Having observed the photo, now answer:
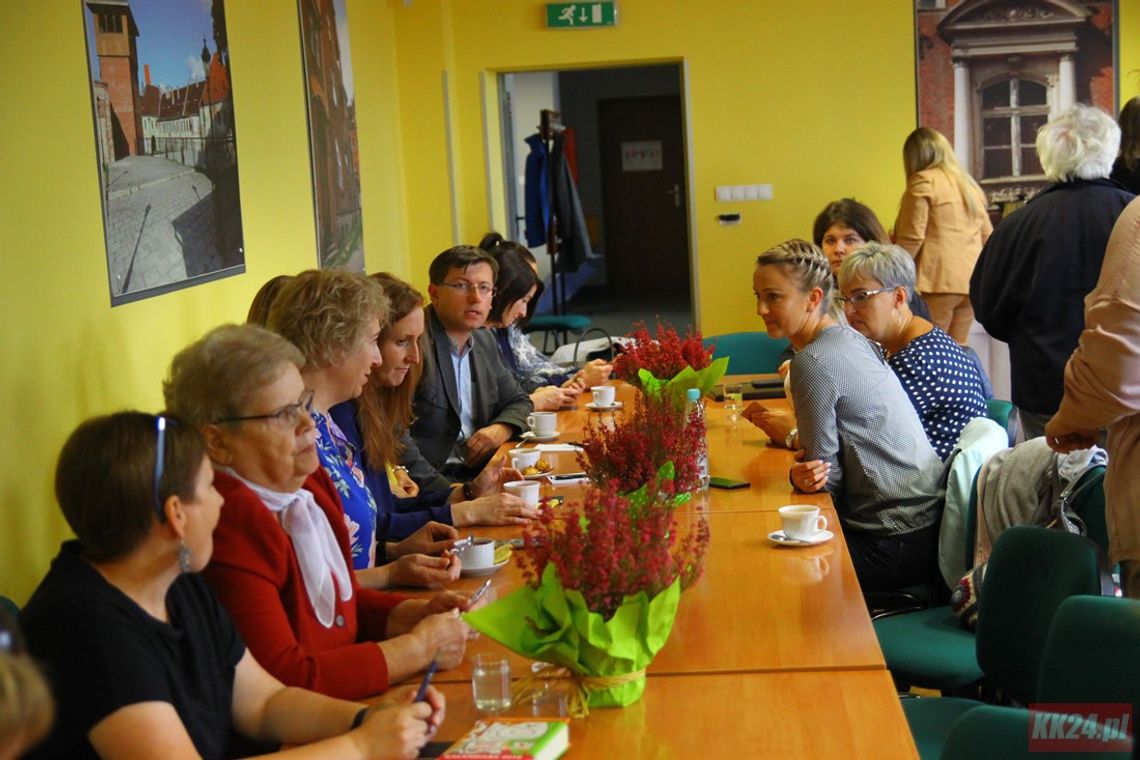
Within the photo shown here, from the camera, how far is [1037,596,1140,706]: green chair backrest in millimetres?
2104

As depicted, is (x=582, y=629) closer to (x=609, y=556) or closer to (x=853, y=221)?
(x=609, y=556)

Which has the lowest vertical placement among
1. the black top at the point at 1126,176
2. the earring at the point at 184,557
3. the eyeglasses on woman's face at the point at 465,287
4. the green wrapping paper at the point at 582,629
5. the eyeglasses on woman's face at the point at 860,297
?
the green wrapping paper at the point at 582,629

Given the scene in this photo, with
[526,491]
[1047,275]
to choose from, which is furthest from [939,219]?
[526,491]

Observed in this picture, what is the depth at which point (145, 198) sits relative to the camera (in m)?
4.18

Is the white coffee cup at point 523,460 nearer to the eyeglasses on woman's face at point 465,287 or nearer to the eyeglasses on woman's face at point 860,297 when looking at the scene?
the eyeglasses on woman's face at point 465,287

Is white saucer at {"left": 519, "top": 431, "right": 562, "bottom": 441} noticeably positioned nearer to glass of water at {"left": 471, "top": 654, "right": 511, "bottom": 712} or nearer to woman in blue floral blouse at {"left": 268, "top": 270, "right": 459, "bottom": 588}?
woman in blue floral blouse at {"left": 268, "top": 270, "right": 459, "bottom": 588}

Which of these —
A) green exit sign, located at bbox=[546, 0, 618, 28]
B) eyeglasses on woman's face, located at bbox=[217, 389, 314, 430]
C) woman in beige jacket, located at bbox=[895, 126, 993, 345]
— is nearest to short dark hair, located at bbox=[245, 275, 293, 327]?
eyeglasses on woman's face, located at bbox=[217, 389, 314, 430]

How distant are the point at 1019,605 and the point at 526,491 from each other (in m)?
1.26

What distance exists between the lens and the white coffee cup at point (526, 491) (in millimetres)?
3359

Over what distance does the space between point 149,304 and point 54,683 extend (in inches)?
107

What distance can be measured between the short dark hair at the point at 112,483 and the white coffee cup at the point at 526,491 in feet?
5.35

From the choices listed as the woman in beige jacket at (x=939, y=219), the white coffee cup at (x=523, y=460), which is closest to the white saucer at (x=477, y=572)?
the white coffee cup at (x=523, y=460)

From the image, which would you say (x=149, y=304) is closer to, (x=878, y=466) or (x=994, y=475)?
(x=878, y=466)

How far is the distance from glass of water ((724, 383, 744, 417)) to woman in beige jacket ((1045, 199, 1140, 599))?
2.12 meters
